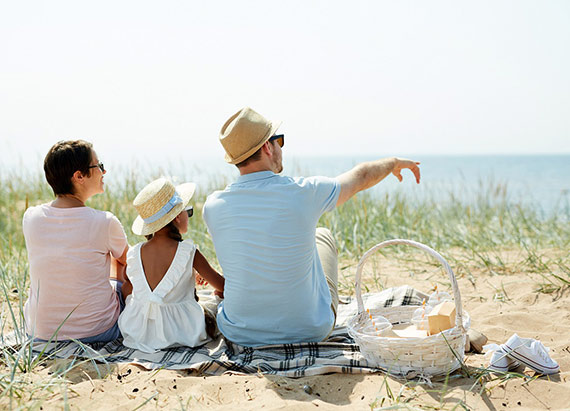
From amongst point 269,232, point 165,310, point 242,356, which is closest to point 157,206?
point 165,310

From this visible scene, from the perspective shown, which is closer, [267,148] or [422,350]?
[422,350]

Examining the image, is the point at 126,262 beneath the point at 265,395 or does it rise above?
above

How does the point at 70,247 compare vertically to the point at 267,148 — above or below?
below

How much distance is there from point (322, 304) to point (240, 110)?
1.09 metres

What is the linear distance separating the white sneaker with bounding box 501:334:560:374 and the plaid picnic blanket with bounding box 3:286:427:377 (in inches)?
24.8

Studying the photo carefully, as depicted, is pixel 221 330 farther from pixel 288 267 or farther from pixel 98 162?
pixel 98 162

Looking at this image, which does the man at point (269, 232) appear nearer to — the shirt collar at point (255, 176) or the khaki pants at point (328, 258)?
the shirt collar at point (255, 176)

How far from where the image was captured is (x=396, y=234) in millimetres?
5730

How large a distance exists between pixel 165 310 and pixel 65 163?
95 centimetres

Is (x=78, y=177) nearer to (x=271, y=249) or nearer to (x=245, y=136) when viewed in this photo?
(x=245, y=136)

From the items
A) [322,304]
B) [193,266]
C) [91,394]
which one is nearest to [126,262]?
[193,266]

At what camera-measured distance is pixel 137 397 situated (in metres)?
2.34

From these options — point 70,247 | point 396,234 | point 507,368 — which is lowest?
point 396,234

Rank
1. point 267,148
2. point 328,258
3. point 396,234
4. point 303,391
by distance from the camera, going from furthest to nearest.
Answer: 1. point 396,234
2. point 328,258
3. point 267,148
4. point 303,391
